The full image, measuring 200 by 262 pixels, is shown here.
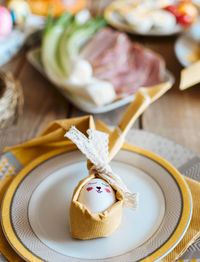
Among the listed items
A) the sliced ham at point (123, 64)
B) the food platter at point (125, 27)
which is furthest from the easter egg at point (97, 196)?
the food platter at point (125, 27)

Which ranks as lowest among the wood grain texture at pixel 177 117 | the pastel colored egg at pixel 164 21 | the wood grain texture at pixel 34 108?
the wood grain texture at pixel 177 117

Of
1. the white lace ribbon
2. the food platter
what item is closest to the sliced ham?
the food platter

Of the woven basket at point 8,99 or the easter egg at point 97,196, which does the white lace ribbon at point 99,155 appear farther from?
the woven basket at point 8,99

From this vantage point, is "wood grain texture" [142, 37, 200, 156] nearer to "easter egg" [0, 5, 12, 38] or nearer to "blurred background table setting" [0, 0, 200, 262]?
"blurred background table setting" [0, 0, 200, 262]

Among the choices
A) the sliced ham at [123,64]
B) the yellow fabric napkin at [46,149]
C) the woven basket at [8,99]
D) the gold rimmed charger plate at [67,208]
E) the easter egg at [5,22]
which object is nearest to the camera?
the gold rimmed charger plate at [67,208]

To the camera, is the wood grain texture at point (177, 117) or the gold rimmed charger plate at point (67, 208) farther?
the wood grain texture at point (177, 117)

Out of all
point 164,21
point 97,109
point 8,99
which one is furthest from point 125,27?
point 8,99
